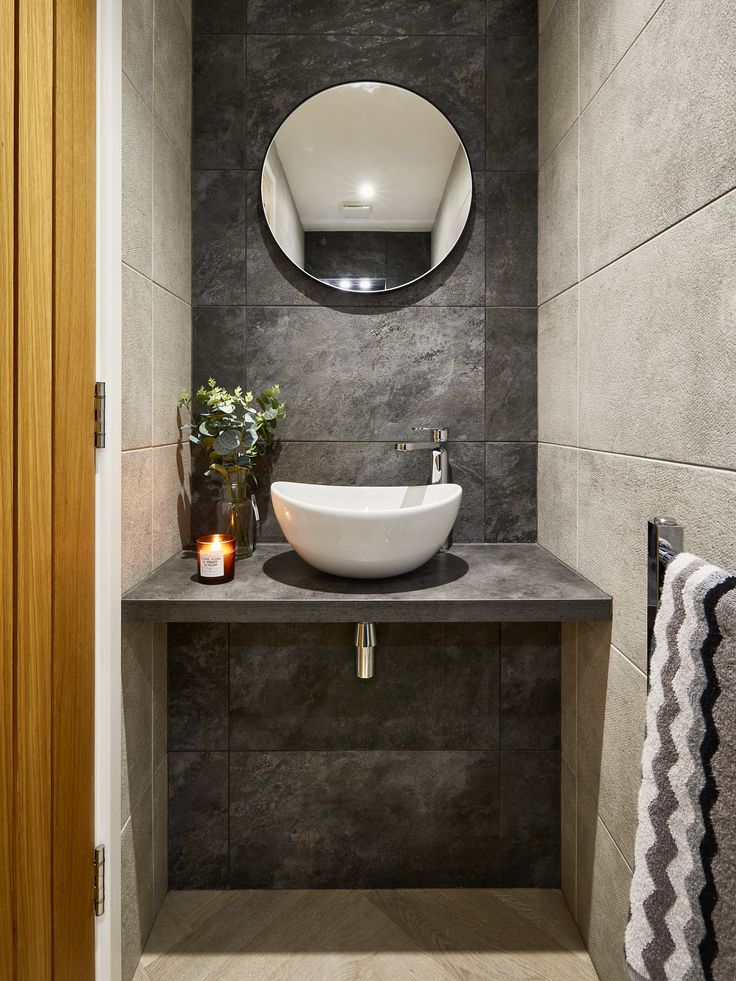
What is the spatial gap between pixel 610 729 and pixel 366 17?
1869mm

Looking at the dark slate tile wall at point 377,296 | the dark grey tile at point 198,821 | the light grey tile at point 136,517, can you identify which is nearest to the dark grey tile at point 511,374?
the dark slate tile wall at point 377,296

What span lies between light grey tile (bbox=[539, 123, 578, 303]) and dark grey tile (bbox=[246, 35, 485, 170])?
286 mm

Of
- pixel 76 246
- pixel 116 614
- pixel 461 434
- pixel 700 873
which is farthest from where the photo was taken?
pixel 461 434

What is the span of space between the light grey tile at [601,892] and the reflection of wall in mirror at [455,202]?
144 cm

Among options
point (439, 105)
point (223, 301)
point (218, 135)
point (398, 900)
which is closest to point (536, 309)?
point (439, 105)

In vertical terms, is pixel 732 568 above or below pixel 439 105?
below

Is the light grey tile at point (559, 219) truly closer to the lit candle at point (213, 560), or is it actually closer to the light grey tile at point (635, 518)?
the light grey tile at point (635, 518)

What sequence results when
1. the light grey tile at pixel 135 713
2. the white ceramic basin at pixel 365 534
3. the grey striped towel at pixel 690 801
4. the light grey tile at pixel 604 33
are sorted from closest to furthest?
the grey striped towel at pixel 690 801
the light grey tile at pixel 604 33
the white ceramic basin at pixel 365 534
the light grey tile at pixel 135 713

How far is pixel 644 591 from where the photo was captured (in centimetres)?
116

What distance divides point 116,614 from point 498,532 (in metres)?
1.02

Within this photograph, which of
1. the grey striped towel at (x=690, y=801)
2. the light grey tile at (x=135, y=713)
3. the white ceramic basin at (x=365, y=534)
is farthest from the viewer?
the light grey tile at (x=135, y=713)

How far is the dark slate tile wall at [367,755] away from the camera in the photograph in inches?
69.4

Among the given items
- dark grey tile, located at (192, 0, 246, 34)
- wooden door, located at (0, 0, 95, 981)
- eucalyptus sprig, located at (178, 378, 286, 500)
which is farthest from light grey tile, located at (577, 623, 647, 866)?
dark grey tile, located at (192, 0, 246, 34)

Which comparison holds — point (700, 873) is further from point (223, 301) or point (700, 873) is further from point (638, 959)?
point (223, 301)
